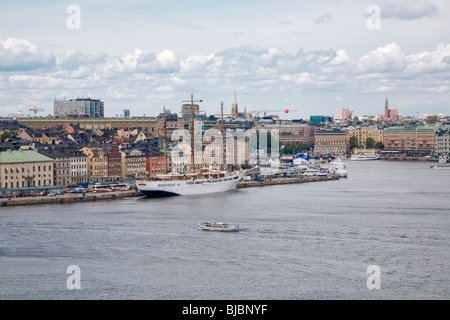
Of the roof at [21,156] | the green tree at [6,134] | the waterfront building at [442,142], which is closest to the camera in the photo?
the roof at [21,156]

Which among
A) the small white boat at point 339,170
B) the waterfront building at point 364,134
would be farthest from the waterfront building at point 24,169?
the waterfront building at point 364,134

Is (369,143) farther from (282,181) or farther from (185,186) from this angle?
(185,186)

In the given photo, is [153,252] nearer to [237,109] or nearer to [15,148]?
[15,148]

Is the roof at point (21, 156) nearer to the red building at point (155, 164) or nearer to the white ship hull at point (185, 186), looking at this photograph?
the white ship hull at point (185, 186)

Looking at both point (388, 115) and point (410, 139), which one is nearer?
point (410, 139)

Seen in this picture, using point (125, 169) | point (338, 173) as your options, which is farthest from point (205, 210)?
point (338, 173)

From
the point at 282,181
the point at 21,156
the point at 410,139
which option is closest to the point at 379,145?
the point at 410,139

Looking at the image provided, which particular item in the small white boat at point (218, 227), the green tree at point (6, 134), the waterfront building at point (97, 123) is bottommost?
the small white boat at point (218, 227)
